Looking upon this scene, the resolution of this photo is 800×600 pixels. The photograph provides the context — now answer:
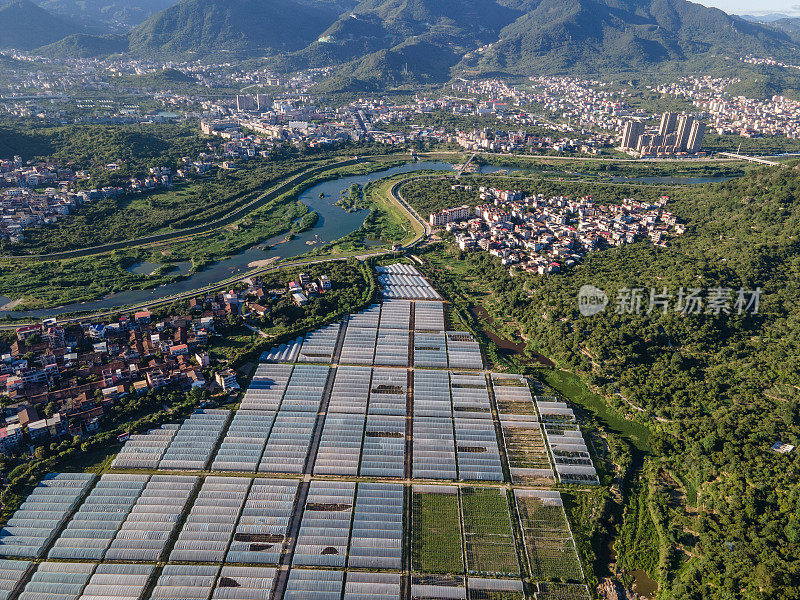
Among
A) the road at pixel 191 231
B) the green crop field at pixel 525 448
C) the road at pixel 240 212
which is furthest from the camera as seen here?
the road at pixel 240 212

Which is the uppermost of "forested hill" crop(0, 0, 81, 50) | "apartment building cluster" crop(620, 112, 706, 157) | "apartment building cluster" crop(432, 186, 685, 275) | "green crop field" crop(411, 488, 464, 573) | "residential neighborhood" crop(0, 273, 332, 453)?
"forested hill" crop(0, 0, 81, 50)

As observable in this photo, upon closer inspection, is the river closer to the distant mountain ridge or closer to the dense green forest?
the dense green forest

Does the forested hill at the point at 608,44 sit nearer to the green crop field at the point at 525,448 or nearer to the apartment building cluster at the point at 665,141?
the apartment building cluster at the point at 665,141

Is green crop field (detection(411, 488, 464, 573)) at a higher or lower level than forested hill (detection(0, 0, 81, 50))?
lower

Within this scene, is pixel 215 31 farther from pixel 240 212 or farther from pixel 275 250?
pixel 275 250

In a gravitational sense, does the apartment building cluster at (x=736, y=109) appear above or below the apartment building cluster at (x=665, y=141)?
above

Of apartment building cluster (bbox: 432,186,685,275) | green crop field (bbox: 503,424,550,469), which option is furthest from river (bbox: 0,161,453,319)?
green crop field (bbox: 503,424,550,469)

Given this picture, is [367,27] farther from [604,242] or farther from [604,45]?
[604,242]

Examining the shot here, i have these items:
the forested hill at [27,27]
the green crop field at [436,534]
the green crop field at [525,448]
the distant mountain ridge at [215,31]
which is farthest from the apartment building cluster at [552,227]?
the forested hill at [27,27]
